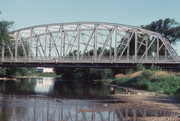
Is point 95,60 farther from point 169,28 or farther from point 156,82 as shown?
point 169,28

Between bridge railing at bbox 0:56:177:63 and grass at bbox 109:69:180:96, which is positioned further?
bridge railing at bbox 0:56:177:63

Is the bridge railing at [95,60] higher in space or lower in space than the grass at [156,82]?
higher

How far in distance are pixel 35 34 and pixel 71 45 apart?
40.9 feet

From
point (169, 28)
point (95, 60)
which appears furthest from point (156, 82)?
point (169, 28)

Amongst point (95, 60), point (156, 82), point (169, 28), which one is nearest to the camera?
point (156, 82)

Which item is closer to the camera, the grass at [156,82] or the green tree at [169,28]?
the grass at [156,82]

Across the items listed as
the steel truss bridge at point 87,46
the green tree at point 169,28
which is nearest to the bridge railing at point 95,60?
the steel truss bridge at point 87,46

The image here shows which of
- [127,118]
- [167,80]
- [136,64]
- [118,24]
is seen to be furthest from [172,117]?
[118,24]

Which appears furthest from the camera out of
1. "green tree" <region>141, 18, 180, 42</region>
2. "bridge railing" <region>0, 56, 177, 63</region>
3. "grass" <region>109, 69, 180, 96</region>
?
"green tree" <region>141, 18, 180, 42</region>

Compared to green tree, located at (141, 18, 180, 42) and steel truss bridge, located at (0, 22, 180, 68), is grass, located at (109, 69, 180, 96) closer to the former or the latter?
steel truss bridge, located at (0, 22, 180, 68)

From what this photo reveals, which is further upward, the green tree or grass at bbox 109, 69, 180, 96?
the green tree

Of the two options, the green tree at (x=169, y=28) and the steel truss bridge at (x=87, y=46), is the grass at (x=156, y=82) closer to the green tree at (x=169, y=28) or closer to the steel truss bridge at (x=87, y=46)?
the steel truss bridge at (x=87, y=46)

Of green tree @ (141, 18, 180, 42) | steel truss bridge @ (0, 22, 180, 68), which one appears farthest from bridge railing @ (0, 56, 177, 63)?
green tree @ (141, 18, 180, 42)

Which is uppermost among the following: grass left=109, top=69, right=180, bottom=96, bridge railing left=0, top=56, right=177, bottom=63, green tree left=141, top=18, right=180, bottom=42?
green tree left=141, top=18, right=180, bottom=42
